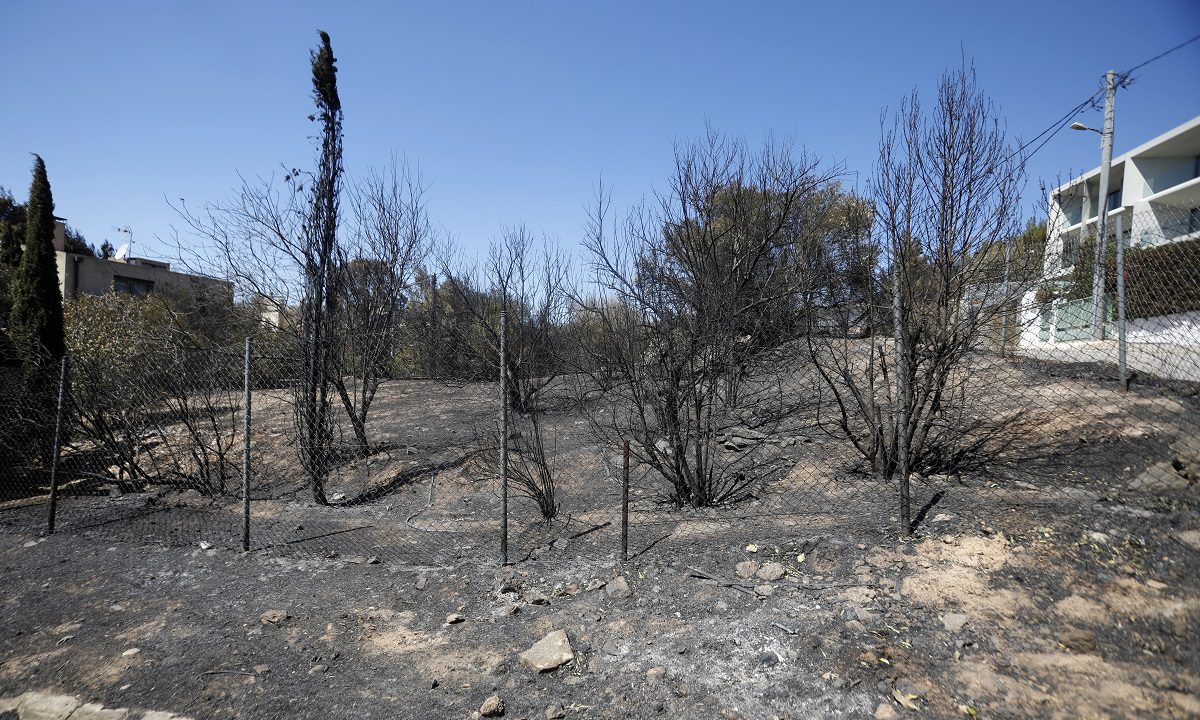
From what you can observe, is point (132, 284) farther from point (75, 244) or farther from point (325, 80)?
point (325, 80)

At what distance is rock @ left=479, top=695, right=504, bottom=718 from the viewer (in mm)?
2459

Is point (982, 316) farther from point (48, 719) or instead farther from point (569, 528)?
point (48, 719)

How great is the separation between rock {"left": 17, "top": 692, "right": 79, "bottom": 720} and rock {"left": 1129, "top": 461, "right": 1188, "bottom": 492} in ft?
18.6

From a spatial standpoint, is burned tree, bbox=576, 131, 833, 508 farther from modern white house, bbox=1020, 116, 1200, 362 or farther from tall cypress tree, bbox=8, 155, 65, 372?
tall cypress tree, bbox=8, 155, 65, 372

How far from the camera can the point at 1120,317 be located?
16.3 ft

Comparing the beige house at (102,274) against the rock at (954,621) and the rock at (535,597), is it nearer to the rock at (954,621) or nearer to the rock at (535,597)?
the rock at (535,597)

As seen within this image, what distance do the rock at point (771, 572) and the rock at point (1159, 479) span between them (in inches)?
87.0

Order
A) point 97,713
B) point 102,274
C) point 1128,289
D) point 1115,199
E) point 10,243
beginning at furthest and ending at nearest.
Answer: point 102,274
point 1115,199
point 10,243
point 1128,289
point 97,713

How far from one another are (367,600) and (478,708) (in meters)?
1.41

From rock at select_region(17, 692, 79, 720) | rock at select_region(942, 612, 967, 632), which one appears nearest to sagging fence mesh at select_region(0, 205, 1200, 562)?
rock at select_region(942, 612, 967, 632)

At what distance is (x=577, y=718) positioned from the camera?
241cm

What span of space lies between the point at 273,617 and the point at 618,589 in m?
1.98

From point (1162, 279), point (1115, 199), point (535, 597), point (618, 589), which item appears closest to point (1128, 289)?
point (1162, 279)

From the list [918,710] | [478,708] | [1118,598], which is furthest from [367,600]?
[1118,598]
